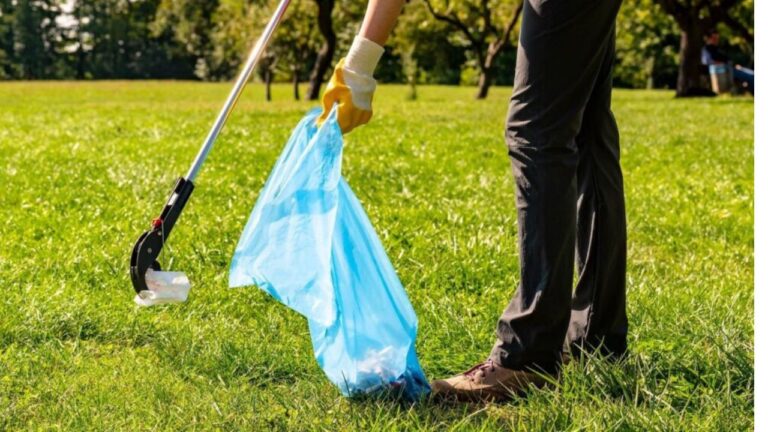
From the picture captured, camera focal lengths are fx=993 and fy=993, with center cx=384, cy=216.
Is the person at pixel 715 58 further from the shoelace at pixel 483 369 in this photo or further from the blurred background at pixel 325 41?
the shoelace at pixel 483 369

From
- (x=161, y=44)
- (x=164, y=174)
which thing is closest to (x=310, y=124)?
(x=164, y=174)

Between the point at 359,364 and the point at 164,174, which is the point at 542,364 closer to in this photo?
the point at 359,364

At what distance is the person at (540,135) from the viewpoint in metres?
2.53

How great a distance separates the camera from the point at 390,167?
24.5 ft

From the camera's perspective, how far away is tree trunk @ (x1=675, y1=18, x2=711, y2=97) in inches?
1086

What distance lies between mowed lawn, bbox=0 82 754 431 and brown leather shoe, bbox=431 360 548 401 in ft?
0.18

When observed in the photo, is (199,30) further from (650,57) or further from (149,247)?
(149,247)

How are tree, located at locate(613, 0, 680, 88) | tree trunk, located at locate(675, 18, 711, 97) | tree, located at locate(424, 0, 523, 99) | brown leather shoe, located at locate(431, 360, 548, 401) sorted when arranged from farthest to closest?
1. tree, located at locate(613, 0, 680, 88)
2. tree, located at locate(424, 0, 523, 99)
3. tree trunk, located at locate(675, 18, 711, 97)
4. brown leather shoe, located at locate(431, 360, 548, 401)

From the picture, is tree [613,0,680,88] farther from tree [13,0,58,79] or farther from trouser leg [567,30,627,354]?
trouser leg [567,30,627,354]

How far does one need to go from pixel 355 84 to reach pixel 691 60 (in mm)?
27062

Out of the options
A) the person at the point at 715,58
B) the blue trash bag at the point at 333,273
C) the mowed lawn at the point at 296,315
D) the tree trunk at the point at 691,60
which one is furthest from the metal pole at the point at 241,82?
the tree trunk at the point at 691,60

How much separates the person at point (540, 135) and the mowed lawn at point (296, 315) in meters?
0.11

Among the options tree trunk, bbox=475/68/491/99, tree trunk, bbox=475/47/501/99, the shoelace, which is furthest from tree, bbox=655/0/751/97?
the shoelace

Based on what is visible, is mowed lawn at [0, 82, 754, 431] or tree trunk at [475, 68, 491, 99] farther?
tree trunk at [475, 68, 491, 99]
